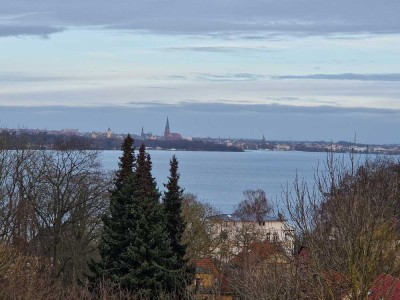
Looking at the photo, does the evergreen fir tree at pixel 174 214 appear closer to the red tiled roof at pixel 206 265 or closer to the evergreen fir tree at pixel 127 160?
the evergreen fir tree at pixel 127 160

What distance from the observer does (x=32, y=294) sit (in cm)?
2303

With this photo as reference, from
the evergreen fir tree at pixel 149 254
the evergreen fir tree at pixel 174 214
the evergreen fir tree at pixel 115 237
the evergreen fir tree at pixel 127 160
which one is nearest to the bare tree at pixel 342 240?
the evergreen fir tree at pixel 149 254

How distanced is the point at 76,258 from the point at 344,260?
2300 centimetres

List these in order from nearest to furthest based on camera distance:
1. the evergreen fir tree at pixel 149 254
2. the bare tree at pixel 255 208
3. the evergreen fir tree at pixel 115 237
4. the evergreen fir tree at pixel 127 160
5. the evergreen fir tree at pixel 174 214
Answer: the evergreen fir tree at pixel 149 254, the evergreen fir tree at pixel 115 237, the evergreen fir tree at pixel 174 214, the evergreen fir tree at pixel 127 160, the bare tree at pixel 255 208

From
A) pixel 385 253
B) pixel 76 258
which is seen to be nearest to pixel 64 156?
pixel 76 258

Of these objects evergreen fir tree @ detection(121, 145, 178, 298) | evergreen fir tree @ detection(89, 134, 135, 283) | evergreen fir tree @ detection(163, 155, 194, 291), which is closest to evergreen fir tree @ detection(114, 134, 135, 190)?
evergreen fir tree @ detection(89, 134, 135, 283)

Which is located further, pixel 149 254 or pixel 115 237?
pixel 115 237

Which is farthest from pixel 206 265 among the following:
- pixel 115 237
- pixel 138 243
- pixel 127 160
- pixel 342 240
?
pixel 342 240

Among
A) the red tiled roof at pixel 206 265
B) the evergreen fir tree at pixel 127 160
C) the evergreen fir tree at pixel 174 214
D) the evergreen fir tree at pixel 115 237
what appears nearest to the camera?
the evergreen fir tree at pixel 115 237

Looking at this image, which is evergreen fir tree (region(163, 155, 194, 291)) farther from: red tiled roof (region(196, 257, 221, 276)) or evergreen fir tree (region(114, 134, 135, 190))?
red tiled roof (region(196, 257, 221, 276))

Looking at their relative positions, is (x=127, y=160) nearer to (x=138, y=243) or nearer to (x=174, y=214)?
A: (x=174, y=214)

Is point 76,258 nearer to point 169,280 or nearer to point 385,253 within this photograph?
point 169,280

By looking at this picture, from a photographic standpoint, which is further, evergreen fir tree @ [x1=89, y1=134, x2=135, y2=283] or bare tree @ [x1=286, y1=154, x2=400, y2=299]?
evergreen fir tree @ [x1=89, y1=134, x2=135, y2=283]

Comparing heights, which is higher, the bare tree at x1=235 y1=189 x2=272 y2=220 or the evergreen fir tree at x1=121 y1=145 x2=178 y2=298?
the evergreen fir tree at x1=121 y1=145 x2=178 y2=298
